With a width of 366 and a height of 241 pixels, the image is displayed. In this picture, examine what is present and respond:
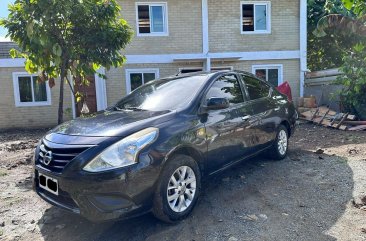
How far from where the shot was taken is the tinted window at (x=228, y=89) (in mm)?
4273

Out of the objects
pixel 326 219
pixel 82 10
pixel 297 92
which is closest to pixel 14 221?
pixel 326 219

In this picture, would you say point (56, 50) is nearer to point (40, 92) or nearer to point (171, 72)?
point (171, 72)

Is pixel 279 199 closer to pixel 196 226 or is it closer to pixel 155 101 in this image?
pixel 196 226

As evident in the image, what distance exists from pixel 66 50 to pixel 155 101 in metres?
3.45

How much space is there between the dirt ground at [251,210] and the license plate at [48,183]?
0.53m

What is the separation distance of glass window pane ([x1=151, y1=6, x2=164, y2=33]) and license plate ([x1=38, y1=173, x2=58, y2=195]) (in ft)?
33.1

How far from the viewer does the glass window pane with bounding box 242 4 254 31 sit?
13.1 m

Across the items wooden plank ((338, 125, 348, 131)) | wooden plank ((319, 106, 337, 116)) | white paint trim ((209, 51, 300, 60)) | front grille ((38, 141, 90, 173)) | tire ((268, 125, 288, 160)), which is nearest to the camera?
front grille ((38, 141, 90, 173))

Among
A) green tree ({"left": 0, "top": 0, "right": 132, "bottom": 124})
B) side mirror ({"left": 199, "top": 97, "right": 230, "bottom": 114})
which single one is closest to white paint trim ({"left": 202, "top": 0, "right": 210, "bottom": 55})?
green tree ({"left": 0, "top": 0, "right": 132, "bottom": 124})

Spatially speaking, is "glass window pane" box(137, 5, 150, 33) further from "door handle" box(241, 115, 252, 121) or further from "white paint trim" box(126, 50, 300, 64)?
"door handle" box(241, 115, 252, 121)

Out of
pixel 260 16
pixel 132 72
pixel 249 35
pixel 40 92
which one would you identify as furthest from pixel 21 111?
pixel 260 16

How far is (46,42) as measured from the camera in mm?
5941

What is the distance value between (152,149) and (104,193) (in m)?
0.62

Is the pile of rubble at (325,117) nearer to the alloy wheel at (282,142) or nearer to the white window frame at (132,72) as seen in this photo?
the alloy wheel at (282,142)
